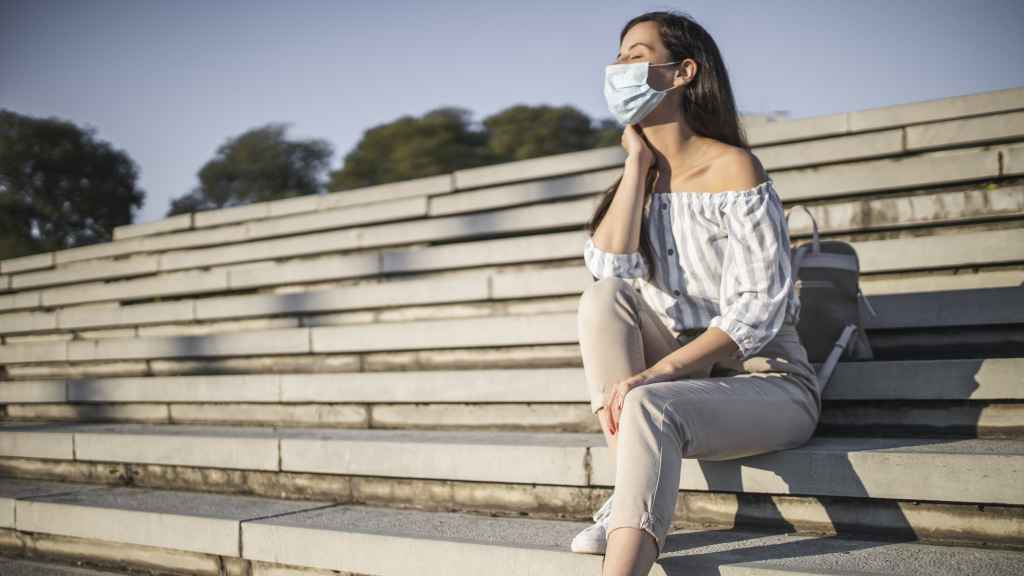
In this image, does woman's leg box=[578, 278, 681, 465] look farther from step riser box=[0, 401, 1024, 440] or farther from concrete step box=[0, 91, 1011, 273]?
concrete step box=[0, 91, 1011, 273]

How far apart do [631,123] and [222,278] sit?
3.82m

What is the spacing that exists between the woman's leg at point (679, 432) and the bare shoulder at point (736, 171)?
53cm

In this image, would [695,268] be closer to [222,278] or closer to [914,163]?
[914,163]

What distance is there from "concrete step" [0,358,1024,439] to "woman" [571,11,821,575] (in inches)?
17.2

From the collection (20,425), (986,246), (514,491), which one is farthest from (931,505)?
(20,425)

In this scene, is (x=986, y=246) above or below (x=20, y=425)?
above

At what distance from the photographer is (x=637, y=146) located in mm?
2428

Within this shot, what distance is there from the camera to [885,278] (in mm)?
3508

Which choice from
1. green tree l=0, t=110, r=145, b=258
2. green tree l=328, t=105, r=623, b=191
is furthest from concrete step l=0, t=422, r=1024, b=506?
green tree l=328, t=105, r=623, b=191

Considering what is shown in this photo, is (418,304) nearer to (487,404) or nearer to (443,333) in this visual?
(443,333)

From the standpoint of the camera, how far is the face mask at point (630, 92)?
7.91 ft

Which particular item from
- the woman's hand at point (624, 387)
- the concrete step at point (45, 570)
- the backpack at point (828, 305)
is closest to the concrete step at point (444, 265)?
the backpack at point (828, 305)

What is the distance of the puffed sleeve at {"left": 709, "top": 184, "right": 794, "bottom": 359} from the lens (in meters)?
2.10

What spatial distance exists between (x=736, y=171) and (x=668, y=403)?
2.49 ft
